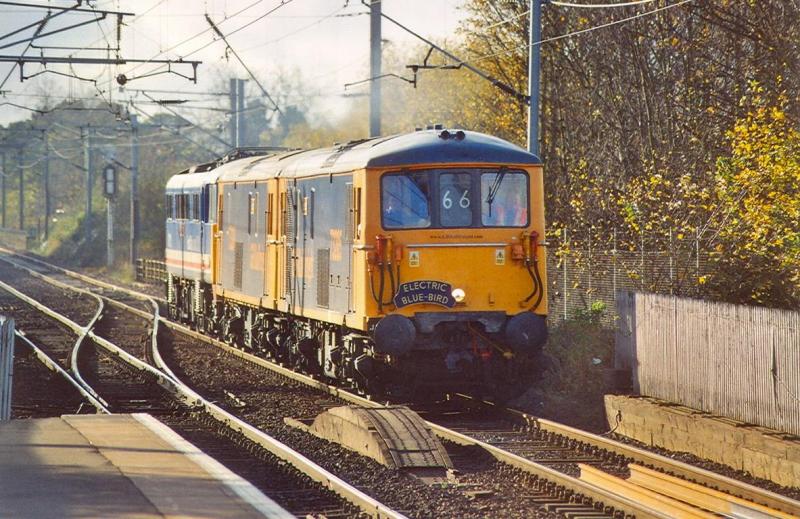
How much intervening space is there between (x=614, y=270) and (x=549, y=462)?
33.8ft

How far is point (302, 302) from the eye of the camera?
789 inches

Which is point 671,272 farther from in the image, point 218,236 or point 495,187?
point 218,236

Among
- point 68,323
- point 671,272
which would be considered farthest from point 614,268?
point 68,323

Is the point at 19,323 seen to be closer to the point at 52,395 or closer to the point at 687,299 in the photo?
the point at 52,395

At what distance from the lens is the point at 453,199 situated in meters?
17.2

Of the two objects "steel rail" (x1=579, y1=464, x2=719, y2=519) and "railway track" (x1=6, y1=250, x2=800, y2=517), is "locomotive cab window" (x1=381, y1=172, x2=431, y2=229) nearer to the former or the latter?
"railway track" (x1=6, y1=250, x2=800, y2=517)

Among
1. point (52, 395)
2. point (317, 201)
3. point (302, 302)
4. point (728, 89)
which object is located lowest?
point (52, 395)

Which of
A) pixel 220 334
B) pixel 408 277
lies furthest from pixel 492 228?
pixel 220 334

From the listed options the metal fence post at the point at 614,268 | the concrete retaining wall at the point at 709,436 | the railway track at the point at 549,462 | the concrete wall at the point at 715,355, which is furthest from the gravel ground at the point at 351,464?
the metal fence post at the point at 614,268

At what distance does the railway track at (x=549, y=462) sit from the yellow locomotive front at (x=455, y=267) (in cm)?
70

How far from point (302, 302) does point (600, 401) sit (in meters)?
4.66

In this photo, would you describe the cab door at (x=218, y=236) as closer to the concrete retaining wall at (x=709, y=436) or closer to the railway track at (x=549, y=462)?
the railway track at (x=549, y=462)

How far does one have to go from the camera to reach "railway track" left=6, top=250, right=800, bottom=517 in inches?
439

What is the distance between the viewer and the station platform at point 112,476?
1005cm
